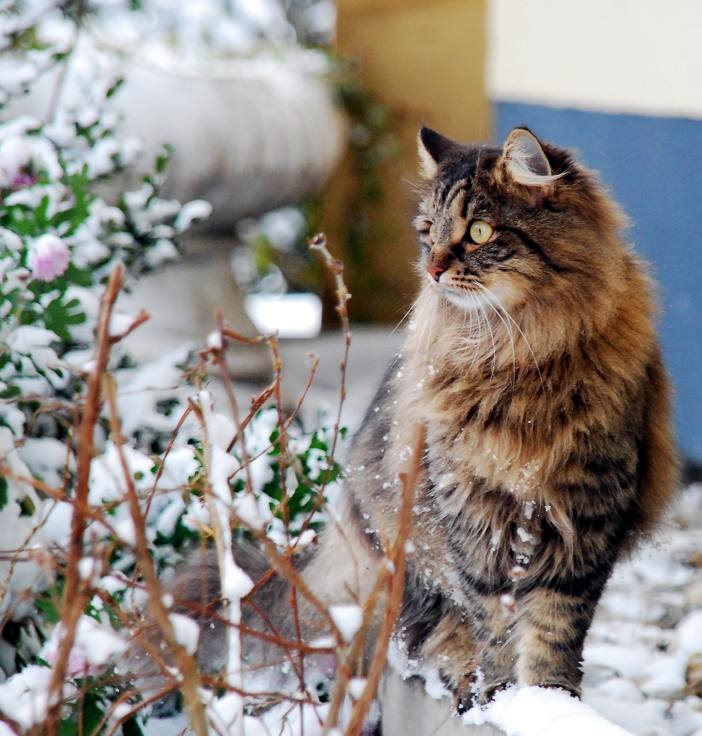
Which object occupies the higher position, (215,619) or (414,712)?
(215,619)

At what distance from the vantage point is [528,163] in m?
1.68

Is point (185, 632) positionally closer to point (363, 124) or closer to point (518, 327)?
point (518, 327)

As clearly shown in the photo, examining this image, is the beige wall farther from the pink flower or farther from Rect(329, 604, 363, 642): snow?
Rect(329, 604, 363, 642): snow

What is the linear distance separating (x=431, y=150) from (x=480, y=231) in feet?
0.82

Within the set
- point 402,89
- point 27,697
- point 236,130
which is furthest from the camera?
point 402,89

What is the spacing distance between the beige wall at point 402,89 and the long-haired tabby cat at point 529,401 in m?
4.22

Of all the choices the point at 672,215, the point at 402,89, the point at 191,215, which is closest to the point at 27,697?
the point at 191,215

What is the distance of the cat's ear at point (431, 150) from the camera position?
6.21 ft

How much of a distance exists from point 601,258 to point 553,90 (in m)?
2.62

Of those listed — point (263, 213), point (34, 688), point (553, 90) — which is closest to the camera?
point (34, 688)

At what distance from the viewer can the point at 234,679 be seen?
1346 millimetres

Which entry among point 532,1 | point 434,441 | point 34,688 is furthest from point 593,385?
point 532,1

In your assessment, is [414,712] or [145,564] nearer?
[145,564]

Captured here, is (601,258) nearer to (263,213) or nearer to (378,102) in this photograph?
(263,213)
